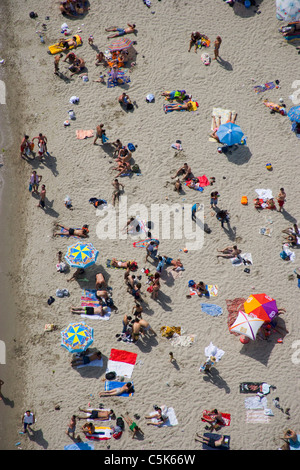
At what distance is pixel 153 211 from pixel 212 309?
4.84 meters

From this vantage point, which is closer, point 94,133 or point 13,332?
point 13,332

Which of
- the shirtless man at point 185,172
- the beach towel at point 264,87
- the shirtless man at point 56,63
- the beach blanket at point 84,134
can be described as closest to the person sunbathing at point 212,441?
the shirtless man at point 185,172

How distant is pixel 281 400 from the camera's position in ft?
56.7

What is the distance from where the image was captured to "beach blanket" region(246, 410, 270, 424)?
17.0 meters

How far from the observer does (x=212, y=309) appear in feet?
62.4

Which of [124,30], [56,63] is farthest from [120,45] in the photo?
[56,63]

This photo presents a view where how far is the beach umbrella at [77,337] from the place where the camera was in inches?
692

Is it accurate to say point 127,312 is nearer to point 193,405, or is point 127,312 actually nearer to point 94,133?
point 193,405

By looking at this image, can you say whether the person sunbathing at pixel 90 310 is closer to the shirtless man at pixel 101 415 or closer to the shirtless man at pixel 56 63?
the shirtless man at pixel 101 415

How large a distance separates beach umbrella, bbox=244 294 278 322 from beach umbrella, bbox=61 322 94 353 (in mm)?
5397

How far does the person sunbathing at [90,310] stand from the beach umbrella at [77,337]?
3.58 ft

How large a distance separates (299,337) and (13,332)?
10185 mm

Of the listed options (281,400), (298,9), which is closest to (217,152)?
(298,9)

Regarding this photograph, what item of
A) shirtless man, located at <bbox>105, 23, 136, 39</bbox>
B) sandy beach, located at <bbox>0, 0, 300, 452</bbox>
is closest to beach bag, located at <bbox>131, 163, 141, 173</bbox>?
sandy beach, located at <bbox>0, 0, 300, 452</bbox>
